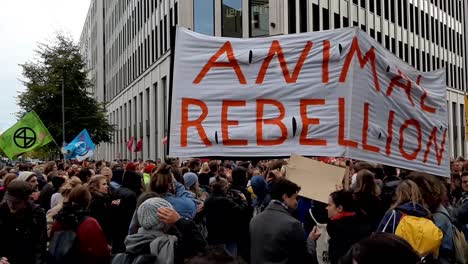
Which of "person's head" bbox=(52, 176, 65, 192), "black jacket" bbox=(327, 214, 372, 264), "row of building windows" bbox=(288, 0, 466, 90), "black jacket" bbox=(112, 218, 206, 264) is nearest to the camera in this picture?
"black jacket" bbox=(112, 218, 206, 264)

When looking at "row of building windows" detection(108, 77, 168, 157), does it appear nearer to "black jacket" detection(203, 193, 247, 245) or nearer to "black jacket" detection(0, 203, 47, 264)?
"black jacket" detection(203, 193, 247, 245)

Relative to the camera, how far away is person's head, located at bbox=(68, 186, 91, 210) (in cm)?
589

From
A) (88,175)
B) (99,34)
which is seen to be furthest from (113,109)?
(88,175)

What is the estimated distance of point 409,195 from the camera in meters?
4.98

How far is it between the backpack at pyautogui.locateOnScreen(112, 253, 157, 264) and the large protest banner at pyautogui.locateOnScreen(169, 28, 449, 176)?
4.25 feet

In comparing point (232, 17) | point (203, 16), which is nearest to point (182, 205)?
point (232, 17)

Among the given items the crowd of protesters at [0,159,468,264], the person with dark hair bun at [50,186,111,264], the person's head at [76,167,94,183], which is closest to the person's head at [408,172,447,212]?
the crowd of protesters at [0,159,468,264]

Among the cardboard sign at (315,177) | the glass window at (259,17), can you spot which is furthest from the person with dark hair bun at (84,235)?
the glass window at (259,17)

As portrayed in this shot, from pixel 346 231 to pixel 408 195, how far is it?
0.73 meters

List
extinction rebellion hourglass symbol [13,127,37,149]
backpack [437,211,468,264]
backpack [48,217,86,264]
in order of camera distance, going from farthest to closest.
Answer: extinction rebellion hourglass symbol [13,127,37,149]
backpack [48,217,86,264]
backpack [437,211,468,264]

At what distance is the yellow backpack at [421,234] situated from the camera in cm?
451

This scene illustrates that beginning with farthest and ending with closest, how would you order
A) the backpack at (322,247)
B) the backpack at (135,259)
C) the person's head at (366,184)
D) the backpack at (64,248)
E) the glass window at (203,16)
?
the glass window at (203,16), the backpack at (322,247), the person's head at (366,184), the backpack at (64,248), the backpack at (135,259)

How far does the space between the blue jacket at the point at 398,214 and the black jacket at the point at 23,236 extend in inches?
122

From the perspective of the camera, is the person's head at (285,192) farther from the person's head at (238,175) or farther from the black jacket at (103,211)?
the person's head at (238,175)
